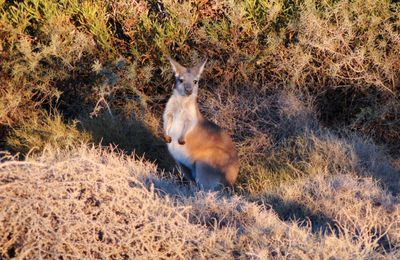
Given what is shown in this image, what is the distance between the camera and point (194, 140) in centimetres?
850

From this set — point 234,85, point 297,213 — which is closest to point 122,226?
point 297,213

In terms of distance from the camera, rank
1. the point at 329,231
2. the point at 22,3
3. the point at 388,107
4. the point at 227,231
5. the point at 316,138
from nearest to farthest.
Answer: the point at 227,231 < the point at 329,231 < the point at 316,138 < the point at 388,107 < the point at 22,3

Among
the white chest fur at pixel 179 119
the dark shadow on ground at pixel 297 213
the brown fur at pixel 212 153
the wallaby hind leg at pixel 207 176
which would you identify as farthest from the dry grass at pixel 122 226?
the white chest fur at pixel 179 119

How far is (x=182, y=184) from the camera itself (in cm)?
783

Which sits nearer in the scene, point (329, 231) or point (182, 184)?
point (329, 231)

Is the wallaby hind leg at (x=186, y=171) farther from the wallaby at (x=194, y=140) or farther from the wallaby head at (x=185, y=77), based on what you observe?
the wallaby head at (x=185, y=77)

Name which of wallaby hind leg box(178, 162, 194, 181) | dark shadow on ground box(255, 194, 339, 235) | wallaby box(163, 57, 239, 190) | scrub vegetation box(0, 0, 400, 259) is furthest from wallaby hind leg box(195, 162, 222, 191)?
dark shadow on ground box(255, 194, 339, 235)

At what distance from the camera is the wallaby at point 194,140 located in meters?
8.30

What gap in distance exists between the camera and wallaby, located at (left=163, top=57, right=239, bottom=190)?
8.30 metres

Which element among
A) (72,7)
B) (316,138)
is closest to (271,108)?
(316,138)

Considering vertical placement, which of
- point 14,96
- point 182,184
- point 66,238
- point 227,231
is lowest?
point 14,96

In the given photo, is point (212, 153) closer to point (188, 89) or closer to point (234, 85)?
point (188, 89)

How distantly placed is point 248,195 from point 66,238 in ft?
9.80

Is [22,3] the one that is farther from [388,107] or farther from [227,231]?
[227,231]
